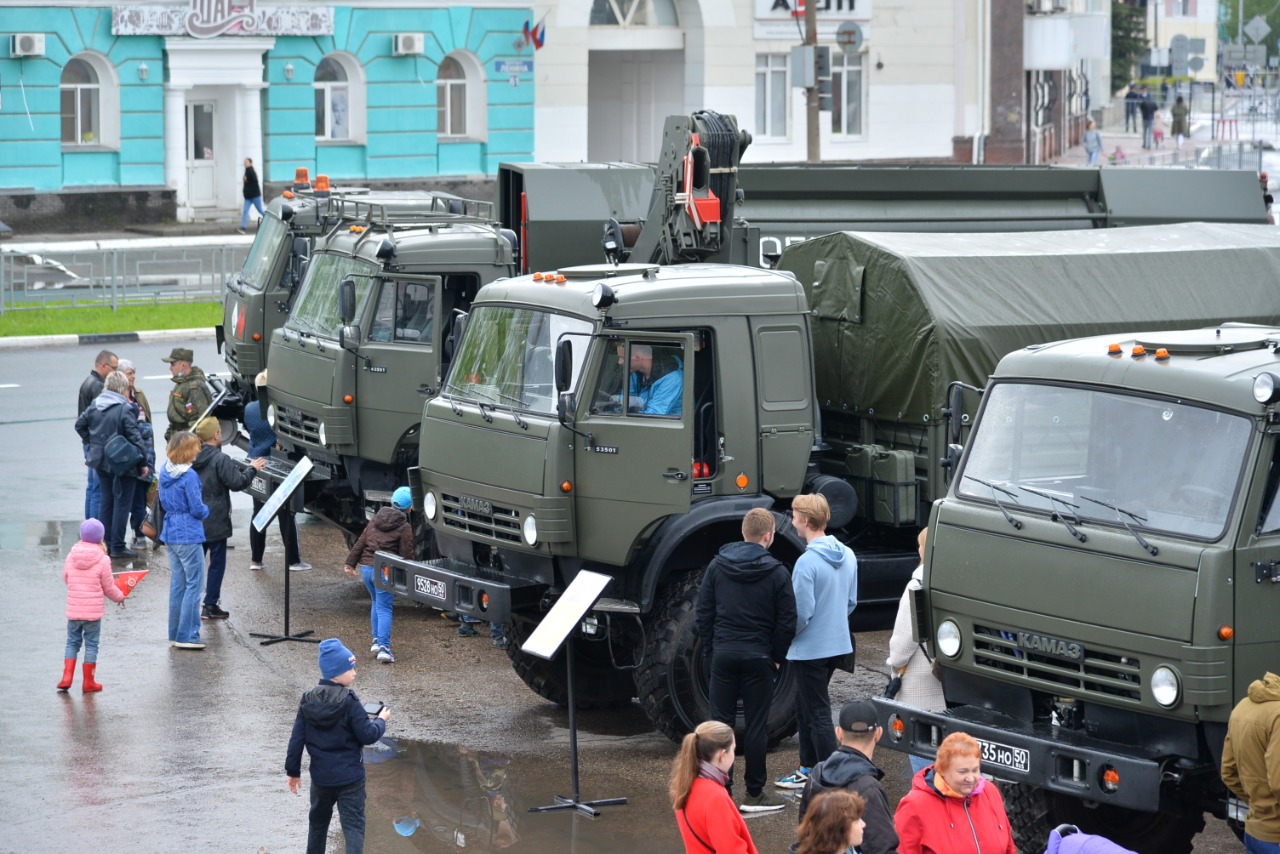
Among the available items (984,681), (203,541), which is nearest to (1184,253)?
(984,681)

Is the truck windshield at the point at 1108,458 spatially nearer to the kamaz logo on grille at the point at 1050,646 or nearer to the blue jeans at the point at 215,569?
the kamaz logo on grille at the point at 1050,646

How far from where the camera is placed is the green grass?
27.5 m

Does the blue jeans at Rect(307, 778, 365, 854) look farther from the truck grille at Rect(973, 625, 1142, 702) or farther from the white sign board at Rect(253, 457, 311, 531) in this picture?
the white sign board at Rect(253, 457, 311, 531)

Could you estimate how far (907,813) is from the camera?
737cm

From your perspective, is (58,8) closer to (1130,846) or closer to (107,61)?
(107,61)

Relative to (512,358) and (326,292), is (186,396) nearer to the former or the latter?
(326,292)

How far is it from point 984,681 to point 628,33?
3696cm

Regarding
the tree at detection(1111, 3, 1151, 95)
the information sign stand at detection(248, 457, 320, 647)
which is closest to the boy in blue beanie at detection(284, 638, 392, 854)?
the information sign stand at detection(248, 457, 320, 647)

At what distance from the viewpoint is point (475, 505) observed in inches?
442

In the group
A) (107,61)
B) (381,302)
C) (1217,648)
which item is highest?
(107,61)

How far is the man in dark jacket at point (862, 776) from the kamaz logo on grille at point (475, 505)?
12.7 feet

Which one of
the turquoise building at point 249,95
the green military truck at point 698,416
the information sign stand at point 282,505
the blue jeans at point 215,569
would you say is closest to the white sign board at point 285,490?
the information sign stand at point 282,505

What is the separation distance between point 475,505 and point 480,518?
3.8 inches

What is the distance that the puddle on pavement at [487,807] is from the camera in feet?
31.1
